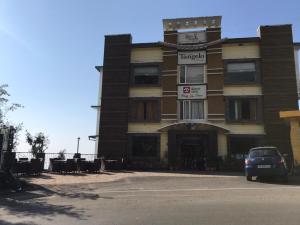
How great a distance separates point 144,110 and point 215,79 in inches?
229

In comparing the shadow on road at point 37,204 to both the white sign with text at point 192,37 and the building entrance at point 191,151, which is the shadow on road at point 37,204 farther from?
the white sign with text at point 192,37

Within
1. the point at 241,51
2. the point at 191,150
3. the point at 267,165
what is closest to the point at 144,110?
the point at 191,150

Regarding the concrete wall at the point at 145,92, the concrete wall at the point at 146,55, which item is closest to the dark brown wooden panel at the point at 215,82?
the concrete wall at the point at 145,92

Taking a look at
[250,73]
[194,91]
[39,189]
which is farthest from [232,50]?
[39,189]

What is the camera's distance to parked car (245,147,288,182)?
51.2 feet

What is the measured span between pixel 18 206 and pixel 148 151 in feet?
56.9

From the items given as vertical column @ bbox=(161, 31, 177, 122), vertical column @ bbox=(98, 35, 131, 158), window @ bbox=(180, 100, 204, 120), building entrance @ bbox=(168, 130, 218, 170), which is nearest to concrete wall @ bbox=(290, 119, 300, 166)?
building entrance @ bbox=(168, 130, 218, 170)

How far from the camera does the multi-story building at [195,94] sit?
2633 centimetres

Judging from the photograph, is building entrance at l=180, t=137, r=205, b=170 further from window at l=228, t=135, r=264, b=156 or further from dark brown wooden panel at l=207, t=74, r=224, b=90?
dark brown wooden panel at l=207, t=74, r=224, b=90

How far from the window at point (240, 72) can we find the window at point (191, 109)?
9.08 ft

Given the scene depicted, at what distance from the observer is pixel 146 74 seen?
93.8 ft

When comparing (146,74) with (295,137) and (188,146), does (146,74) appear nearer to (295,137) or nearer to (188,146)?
(188,146)

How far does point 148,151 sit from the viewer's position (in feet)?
89.9

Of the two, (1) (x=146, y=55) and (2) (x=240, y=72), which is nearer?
(2) (x=240, y=72)
